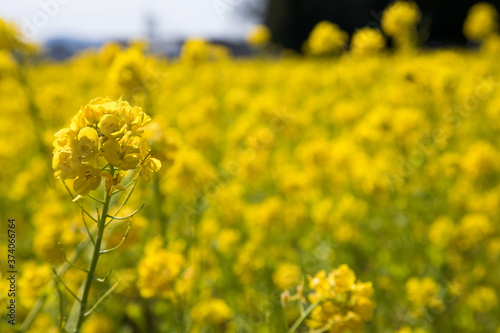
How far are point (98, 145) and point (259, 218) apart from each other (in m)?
2.01

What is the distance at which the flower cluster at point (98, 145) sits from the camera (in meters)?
1.05

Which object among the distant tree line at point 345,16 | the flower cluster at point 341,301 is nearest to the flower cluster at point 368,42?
the flower cluster at point 341,301

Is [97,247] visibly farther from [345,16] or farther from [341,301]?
[345,16]

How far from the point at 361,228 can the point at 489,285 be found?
1.00 meters

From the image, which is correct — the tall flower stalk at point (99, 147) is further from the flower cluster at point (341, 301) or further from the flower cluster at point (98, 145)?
the flower cluster at point (341, 301)

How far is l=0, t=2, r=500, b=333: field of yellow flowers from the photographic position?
1.87m

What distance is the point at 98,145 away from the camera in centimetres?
106

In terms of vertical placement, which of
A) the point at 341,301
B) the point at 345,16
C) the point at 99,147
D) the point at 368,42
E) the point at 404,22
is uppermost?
the point at 99,147

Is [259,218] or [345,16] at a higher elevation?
[259,218]

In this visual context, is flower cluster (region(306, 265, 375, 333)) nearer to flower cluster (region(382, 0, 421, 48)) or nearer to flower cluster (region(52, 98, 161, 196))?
flower cluster (region(52, 98, 161, 196))

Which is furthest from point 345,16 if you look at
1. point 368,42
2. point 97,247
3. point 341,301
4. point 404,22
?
point 97,247

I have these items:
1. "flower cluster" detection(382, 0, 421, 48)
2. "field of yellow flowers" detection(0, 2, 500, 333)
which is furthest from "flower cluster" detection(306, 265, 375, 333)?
"flower cluster" detection(382, 0, 421, 48)

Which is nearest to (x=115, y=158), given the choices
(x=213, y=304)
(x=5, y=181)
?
(x=213, y=304)

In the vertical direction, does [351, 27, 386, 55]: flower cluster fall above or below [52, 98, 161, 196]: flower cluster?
below
